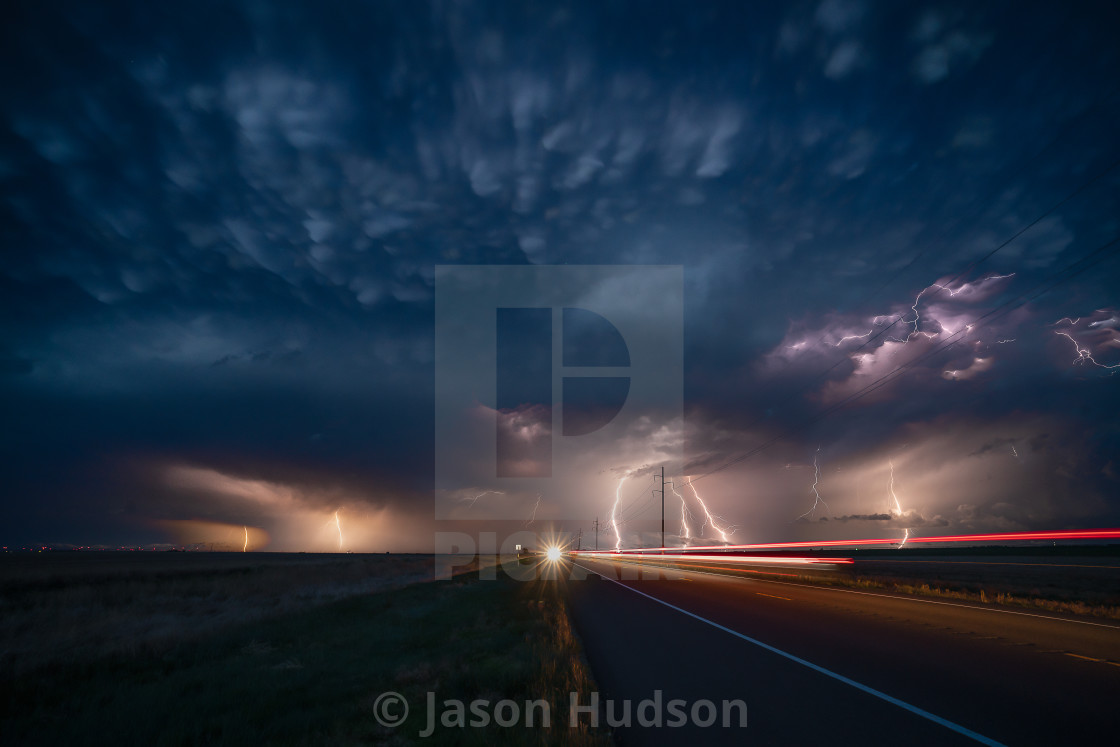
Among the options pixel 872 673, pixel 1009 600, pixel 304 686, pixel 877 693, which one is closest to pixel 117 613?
pixel 304 686

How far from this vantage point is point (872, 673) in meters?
6.98

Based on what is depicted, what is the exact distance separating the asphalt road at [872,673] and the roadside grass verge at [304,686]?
1.03 metres

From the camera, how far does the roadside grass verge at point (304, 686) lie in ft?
20.6

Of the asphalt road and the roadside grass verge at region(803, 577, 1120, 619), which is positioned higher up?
the asphalt road

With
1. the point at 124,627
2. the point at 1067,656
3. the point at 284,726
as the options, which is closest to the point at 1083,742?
the point at 1067,656

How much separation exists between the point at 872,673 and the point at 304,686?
30.6 feet

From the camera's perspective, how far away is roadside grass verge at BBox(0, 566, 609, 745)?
6277 mm

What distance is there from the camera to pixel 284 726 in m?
6.60

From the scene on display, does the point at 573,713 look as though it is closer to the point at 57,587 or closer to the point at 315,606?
the point at 315,606

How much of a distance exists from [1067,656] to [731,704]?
20.0ft

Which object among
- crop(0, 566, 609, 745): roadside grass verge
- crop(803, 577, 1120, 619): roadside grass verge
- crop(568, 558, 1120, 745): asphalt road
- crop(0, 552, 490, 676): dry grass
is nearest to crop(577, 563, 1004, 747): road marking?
crop(568, 558, 1120, 745): asphalt road

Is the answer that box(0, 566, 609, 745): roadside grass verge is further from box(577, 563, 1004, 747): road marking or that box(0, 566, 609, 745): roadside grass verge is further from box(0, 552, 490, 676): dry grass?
box(577, 563, 1004, 747): road marking

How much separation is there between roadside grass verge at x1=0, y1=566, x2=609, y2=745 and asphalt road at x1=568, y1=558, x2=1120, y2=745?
1.03 m

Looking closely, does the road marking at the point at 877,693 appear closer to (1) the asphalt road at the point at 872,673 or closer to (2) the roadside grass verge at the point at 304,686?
(1) the asphalt road at the point at 872,673
